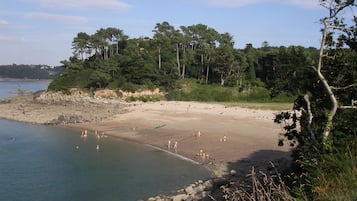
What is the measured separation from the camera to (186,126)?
3416 centimetres

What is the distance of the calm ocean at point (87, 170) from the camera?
1827cm

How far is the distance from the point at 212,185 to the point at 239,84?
147 feet

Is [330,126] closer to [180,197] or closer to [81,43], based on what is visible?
[180,197]

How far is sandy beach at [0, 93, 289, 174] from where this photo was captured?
24709mm

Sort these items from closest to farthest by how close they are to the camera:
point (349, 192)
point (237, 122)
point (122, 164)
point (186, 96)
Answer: point (349, 192) < point (122, 164) < point (237, 122) < point (186, 96)

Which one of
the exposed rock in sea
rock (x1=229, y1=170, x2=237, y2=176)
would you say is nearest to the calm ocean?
the exposed rock in sea

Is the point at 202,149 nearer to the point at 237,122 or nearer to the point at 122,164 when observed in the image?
the point at 122,164

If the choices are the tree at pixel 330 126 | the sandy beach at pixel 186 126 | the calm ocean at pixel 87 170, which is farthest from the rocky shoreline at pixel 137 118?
the tree at pixel 330 126

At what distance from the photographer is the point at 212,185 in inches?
666

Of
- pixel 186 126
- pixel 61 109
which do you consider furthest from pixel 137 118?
pixel 61 109

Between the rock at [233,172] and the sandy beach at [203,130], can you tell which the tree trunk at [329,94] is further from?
the sandy beach at [203,130]

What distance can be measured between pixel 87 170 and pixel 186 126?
13223 mm

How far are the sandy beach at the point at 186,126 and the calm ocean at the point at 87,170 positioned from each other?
201 cm

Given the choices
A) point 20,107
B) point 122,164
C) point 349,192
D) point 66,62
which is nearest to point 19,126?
point 20,107
